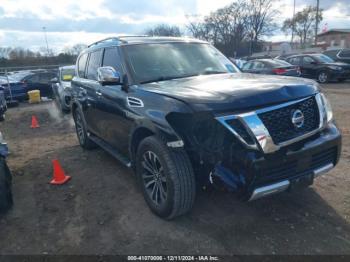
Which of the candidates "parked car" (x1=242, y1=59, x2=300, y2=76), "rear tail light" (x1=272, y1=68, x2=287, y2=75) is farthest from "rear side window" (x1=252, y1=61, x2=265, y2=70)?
"rear tail light" (x1=272, y1=68, x2=287, y2=75)

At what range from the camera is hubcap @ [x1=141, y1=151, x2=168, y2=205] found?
3254 millimetres

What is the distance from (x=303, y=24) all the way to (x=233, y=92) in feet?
250

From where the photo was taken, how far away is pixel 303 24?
227 feet

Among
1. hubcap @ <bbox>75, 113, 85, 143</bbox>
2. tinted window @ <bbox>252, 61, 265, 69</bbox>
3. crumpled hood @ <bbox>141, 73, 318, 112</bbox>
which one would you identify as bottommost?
hubcap @ <bbox>75, 113, 85, 143</bbox>

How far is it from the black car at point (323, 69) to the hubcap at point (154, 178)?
1482 centimetres

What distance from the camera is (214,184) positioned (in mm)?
2785

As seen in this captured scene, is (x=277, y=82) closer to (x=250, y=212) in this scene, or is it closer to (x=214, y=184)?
(x=214, y=184)

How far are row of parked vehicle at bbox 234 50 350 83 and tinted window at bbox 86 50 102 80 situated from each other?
9761 mm

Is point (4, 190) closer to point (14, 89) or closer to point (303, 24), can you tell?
point (14, 89)

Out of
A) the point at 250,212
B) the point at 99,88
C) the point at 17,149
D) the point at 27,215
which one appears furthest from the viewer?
the point at 17,149

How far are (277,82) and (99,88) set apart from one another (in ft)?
8.76

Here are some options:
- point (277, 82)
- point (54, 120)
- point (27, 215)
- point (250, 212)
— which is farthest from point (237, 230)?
point (54, 120)

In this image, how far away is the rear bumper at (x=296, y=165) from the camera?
2637 mm

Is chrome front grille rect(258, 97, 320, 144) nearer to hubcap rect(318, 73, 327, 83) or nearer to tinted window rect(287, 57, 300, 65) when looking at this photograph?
hubcap rect(318, 73, 327, 83)
